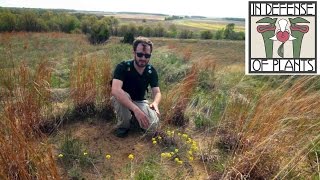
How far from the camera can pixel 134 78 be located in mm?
3658

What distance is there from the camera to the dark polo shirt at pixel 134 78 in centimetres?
356

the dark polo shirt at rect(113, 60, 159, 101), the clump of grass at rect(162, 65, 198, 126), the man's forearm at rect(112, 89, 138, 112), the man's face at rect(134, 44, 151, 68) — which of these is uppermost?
the man's face at rect(134, 44, 151, 68)

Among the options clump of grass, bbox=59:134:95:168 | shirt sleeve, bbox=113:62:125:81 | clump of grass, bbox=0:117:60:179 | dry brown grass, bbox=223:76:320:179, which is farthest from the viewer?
shirt sleeve, bbox=113:62:125:81

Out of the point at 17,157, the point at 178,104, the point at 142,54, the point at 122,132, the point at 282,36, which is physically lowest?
the point at 122,132

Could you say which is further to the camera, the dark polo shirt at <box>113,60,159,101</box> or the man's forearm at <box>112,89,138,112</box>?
the dark polo shirt at <box>113,60,159,101</box>

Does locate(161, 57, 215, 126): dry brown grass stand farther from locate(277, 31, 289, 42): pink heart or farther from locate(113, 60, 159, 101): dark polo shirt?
locate(277, 31, 289, 42): pink heart

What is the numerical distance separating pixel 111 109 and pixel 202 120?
3.57ft

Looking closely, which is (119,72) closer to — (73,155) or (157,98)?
(157,98)

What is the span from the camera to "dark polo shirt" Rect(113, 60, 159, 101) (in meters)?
3.56

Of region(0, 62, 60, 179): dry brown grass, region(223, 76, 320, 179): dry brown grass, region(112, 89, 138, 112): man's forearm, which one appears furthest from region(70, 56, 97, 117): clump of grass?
region(223, 76, 320, 179): dry brown grass

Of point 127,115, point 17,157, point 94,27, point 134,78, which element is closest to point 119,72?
point 134,78

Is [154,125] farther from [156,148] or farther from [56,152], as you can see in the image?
[56,152]

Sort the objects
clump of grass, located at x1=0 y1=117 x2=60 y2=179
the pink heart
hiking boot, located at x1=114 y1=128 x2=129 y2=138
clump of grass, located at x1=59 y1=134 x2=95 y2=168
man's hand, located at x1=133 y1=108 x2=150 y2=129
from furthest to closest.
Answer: the pink heart
hiking boot, located at x1=114 y1=128 x2=129 y2=138
man's hand, located at x1=133 y1=108 x2=150 y2=129
clump of grass, located at x1=59 y1=134 x2=95 y2=168
clump of grass, located at x1=0 y1=117 x2=60 y2=179

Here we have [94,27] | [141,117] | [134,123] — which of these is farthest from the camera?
[94,27]
